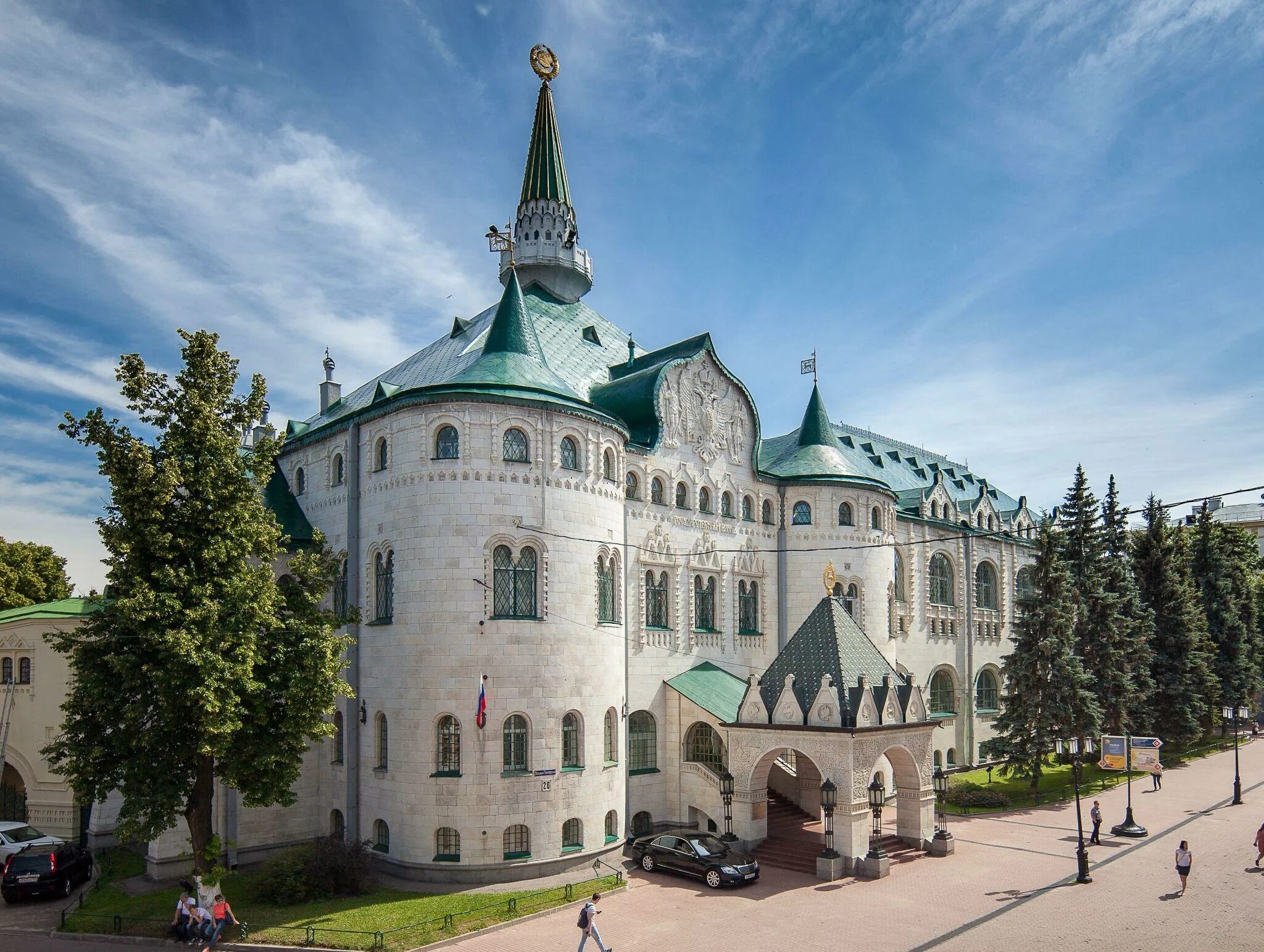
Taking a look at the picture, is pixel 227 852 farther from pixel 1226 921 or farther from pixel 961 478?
pixel 961 478

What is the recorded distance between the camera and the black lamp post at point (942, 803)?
31000 mm

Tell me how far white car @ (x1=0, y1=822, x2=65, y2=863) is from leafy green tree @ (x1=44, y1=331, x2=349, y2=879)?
36.6 ft

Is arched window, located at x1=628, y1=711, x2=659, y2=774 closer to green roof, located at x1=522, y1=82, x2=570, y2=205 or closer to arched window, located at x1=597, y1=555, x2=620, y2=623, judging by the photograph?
arched window, located at x1=597, y1=555, x2=620, y2=623

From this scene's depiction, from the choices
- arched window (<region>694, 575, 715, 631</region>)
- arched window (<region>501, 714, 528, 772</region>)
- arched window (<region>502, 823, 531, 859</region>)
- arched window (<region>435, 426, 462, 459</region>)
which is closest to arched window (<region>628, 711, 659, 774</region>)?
arched window (<region>694, 575, 715, 631</region>)

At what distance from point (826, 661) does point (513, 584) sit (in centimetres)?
1062

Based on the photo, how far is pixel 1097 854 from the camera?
30297mm

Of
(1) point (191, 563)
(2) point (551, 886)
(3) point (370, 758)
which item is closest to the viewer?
(1) point (191, 563)

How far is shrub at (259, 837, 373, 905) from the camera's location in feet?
83.0

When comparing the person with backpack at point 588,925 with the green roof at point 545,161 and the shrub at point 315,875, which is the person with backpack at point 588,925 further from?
the green roof at point 545,161

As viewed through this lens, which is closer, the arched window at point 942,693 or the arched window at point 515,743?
the arched window at point 515,743

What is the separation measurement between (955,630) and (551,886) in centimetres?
3202

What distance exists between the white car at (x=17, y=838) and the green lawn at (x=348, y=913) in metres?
6.07

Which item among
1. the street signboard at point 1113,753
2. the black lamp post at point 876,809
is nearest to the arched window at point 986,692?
the street signboard at point 1113,753

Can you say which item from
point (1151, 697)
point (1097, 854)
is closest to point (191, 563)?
point (1097, 854)
